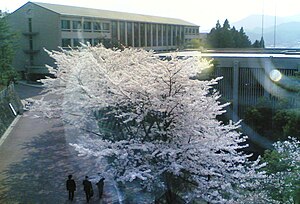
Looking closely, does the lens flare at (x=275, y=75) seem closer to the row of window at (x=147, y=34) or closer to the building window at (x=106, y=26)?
Answer: the row of window at (x=147, y=34)

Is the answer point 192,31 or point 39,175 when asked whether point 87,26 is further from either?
point 39,175

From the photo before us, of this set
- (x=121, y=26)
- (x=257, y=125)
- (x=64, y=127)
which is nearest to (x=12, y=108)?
(x=64, y=127)

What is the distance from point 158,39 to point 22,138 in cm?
2704

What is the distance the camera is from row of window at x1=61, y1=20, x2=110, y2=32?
26.5 m

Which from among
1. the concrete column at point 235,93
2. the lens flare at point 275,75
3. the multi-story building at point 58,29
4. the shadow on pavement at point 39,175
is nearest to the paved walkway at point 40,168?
the shadow on pavement at point 39,175

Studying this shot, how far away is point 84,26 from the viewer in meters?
27.8

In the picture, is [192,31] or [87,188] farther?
[192,31]

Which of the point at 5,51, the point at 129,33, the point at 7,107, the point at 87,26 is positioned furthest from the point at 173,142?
the point at 129,33

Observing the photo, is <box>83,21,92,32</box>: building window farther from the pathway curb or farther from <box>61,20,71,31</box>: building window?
the pathway curb

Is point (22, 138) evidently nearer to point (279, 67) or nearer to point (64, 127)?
point (64, 127)

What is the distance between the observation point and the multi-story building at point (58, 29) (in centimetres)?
2639

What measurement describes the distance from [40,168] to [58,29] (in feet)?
60.8

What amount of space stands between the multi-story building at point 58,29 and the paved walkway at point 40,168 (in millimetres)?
13157

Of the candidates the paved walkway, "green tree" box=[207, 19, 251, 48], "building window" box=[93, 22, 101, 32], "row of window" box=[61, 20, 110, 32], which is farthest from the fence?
"green tree" box=[207, 19, 251, 48]
